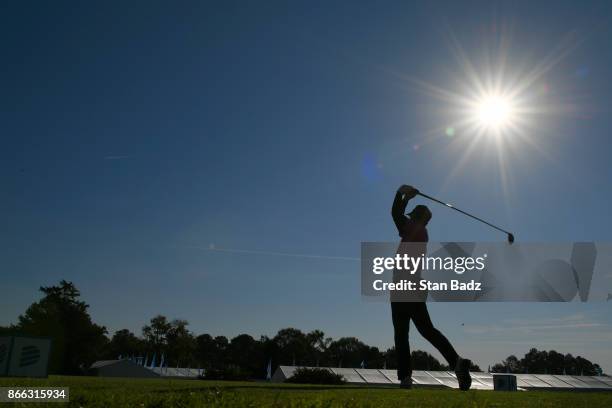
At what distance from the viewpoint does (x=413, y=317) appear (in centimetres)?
862

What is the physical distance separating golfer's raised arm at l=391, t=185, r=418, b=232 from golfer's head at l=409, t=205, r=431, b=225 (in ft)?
0.62

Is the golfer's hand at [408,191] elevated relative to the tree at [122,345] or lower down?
elevated

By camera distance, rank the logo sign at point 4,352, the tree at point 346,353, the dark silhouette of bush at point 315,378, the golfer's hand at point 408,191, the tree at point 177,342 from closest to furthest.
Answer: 1. the golfer's hand at point 408,191
2. the logo sign at point 4,352
3. the dark silhouette of bush at point 315,378
4. the tree at point 177,342
5. the tree at point 346,353

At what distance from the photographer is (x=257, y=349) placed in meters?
133

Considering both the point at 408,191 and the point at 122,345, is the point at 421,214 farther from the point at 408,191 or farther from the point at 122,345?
the point at 122,345

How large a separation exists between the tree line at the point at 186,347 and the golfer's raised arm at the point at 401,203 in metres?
71.7

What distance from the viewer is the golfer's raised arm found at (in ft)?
30.5

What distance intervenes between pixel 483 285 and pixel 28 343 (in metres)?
29.7

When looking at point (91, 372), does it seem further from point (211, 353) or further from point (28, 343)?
point (211, 353)

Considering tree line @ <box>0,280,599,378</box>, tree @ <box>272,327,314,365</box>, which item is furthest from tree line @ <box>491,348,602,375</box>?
tree @ <box>272,327,314,365</box>

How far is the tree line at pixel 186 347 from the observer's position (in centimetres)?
7794

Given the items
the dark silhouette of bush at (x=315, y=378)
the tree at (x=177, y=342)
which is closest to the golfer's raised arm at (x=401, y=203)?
the dark silhouette of bush at (x=315, y=378)

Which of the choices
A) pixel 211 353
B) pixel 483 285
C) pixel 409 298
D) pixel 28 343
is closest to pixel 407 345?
pixel 409 298

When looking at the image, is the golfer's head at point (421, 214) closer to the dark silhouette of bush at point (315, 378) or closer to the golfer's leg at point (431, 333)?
the golfer's leg at point (431, 333)
